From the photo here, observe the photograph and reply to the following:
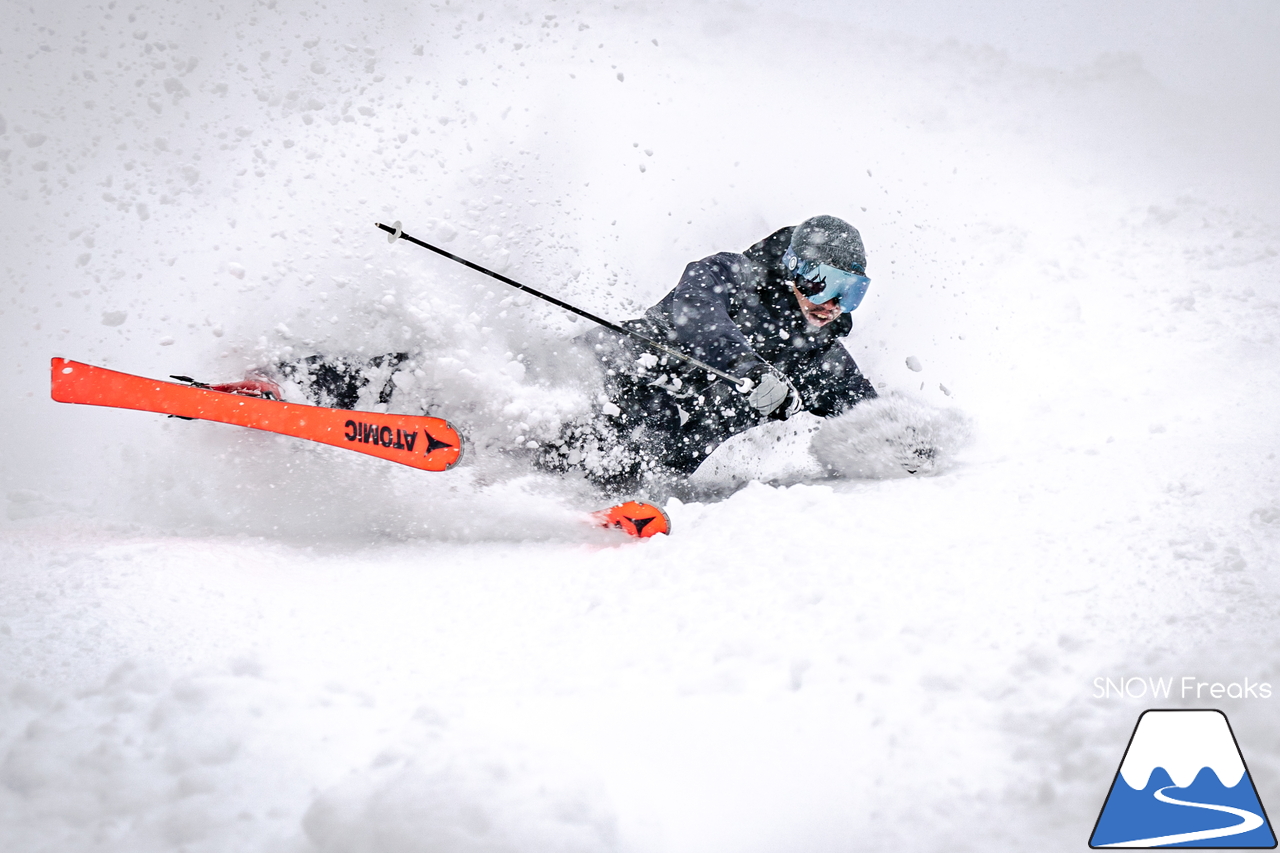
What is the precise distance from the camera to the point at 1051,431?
10.4 feet

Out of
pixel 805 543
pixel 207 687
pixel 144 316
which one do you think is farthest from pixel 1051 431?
pixel 144 316

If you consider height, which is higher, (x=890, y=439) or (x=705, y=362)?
(x=705, y=362)

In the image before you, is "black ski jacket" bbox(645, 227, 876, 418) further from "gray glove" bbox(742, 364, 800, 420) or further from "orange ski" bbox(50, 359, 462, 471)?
"orange ski" bbox(50, 359, 462, 471)

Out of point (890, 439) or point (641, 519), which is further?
point (890, 439)

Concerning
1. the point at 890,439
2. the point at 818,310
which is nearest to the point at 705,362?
the point at 818,310

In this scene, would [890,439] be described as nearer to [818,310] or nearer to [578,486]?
[818,310]

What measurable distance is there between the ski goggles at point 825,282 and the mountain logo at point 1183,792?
76.0 inches

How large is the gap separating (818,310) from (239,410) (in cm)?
237

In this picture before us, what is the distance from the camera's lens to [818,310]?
9.91 feet

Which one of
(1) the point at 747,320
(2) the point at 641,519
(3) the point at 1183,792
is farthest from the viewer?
(1) the point at 747,320

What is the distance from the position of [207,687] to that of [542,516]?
1.49 meters

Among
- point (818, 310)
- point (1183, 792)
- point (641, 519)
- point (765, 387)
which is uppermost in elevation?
point (818, 310)

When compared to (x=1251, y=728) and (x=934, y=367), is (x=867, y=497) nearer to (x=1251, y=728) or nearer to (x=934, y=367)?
(x=1251, y=728)

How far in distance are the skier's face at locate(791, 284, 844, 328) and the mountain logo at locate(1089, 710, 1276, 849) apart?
1.96m
